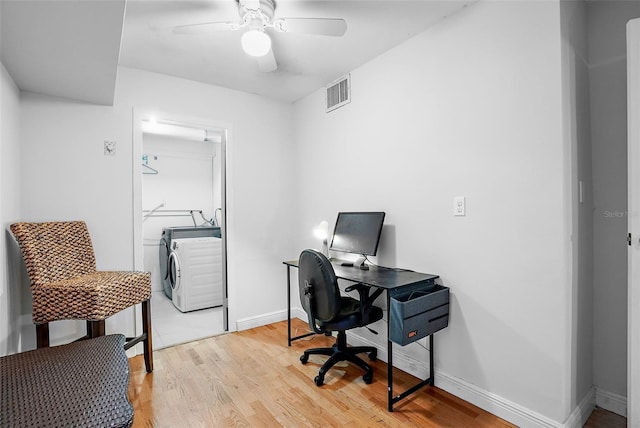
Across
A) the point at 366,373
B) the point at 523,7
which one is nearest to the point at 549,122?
the point at 523,7

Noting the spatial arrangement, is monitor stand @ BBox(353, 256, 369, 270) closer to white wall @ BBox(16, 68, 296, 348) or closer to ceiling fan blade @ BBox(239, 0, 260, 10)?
white wall @ BBox(16, 68, 296, 348)

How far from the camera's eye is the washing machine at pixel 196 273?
12.2 feet

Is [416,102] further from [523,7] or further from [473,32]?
[523,7]

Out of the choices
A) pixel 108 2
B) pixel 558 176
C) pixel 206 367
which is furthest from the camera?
pixel 206 367

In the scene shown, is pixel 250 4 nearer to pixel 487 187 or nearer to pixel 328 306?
pixel 487 187

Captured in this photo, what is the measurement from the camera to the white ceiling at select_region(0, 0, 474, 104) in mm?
1434

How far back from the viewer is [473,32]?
1.93m

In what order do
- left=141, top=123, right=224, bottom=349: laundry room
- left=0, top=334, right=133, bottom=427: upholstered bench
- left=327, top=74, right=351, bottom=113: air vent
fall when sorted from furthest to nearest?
1. left=141, top=123, right=224, bottom=349: laundry room
2. left=327, top=74, right=351, bottom=113: air vent
3. left=0, top=334, right=133, bottom=427: upholstered bench

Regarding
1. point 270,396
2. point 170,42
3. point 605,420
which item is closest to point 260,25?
point 170,42

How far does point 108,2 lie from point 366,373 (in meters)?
2.46

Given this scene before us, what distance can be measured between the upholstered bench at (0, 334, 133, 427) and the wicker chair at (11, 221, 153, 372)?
66cm

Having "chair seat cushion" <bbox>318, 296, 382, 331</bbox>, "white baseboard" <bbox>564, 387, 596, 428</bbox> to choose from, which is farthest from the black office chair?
"white baseboard" <bbox>564, 387, 596, 428</bbox>

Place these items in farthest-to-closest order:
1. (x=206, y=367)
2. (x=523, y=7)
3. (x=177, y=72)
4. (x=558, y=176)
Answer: (x=177, y=72) → (x=206, y=367) → (x=523, y=7) → (x=558, y=176)

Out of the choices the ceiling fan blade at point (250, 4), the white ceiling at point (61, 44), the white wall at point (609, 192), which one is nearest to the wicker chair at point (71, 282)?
the white ceiling at point (61, 44)
